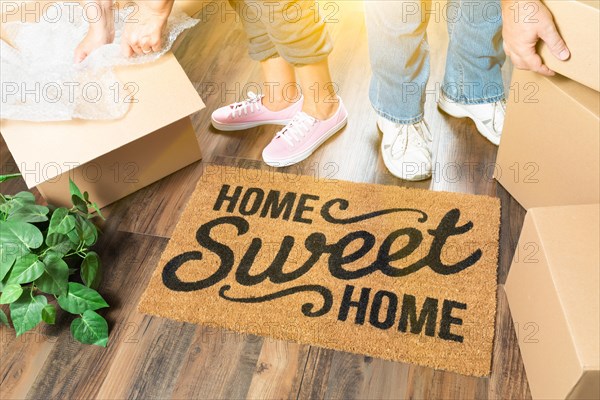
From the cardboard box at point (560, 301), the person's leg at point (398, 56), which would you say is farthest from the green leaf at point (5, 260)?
the cardboard box at point (560, 301)

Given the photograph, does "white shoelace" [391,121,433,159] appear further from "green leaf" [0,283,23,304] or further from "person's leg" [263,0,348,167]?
"green leaf" [0,283,23,304]

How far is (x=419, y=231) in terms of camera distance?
48.8 inches

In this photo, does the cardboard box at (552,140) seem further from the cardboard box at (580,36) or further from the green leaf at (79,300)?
the green leaf at (79,300)

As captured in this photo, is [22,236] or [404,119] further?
[404,119]

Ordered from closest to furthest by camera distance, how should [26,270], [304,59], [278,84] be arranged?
[26,270] < [304,59] < [278,84]

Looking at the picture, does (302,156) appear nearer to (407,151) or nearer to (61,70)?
(407,151)

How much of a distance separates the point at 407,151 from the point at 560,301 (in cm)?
60

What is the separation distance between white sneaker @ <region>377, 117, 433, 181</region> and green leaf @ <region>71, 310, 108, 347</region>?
2.51 feet

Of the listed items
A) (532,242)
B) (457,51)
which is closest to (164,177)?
(457,51)

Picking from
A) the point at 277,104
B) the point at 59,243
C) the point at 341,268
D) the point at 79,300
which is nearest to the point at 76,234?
the point at 59,243

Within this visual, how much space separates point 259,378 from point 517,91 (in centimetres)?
77

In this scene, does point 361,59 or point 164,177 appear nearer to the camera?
point 164,177

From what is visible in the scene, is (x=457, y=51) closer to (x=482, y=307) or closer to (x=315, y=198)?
(x=315, y=198)

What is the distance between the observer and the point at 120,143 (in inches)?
47.1
